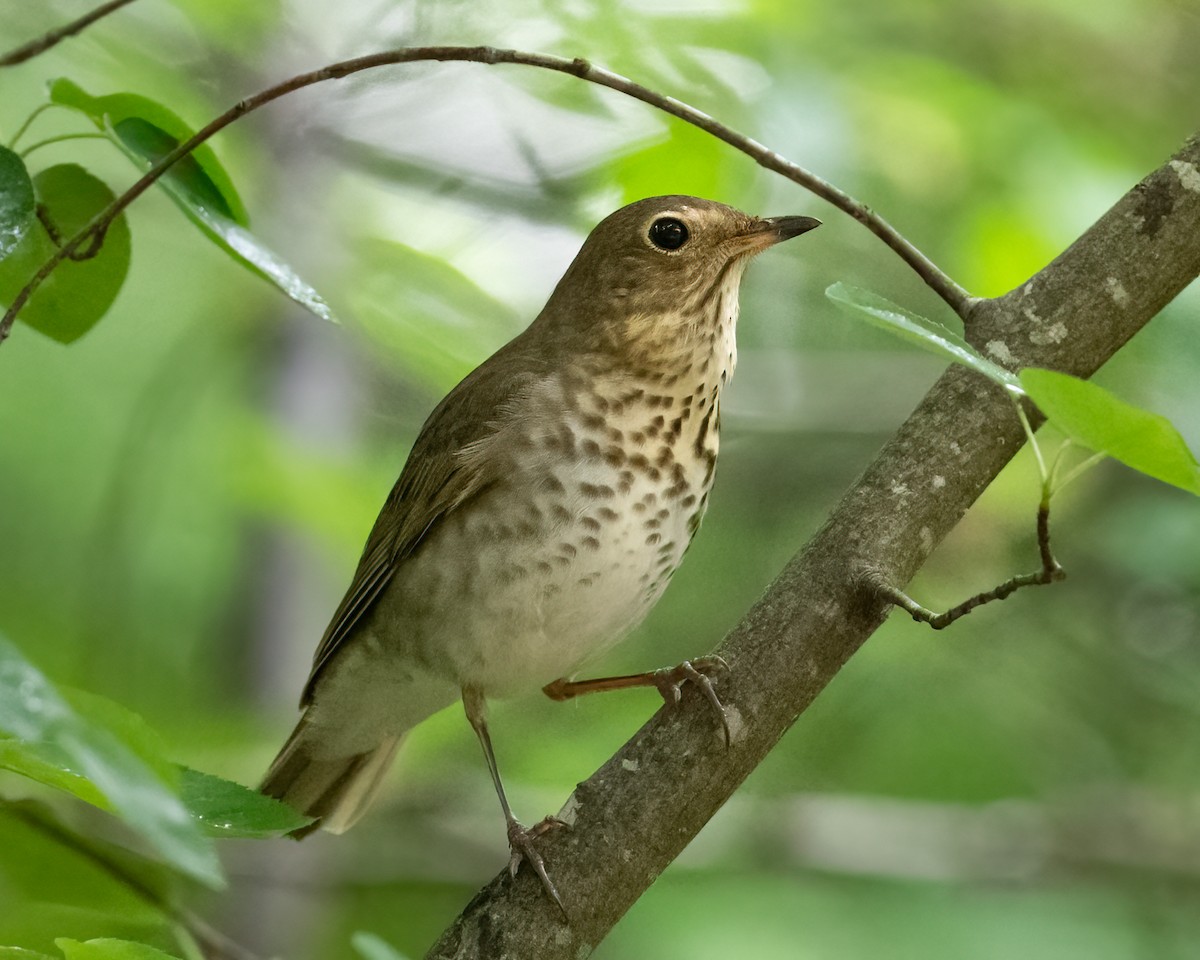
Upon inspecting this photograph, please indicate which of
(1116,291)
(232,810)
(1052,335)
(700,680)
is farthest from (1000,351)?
(232,810)

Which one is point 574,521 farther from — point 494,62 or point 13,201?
point 13,201

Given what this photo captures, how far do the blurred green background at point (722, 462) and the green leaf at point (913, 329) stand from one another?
1.93 meters

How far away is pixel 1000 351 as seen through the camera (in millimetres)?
2346

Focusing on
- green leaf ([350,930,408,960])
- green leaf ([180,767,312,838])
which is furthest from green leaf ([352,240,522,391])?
green leaf ([350,930,408,960])

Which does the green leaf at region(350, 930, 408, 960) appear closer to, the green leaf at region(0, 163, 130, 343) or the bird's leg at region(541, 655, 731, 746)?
the bird's leg at region(541, 655, 731, 746)

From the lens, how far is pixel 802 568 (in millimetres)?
2312

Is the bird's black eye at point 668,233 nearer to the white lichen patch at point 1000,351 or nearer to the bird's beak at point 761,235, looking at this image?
the bird's beak at point 761,235

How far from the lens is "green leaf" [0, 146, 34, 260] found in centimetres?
179

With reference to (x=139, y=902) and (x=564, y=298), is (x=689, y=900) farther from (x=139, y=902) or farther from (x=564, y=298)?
(x=139, y=902)

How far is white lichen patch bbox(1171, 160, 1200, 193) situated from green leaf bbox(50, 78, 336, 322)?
1.38 m

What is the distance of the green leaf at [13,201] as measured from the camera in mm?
1793

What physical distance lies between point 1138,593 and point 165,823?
3830mm

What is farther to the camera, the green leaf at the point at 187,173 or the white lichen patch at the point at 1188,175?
the white lichen patch at the point at 1188,175

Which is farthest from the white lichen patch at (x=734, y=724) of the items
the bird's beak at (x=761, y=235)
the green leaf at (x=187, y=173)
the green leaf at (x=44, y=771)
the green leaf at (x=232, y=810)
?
the green leaf at (x=44, y=771)
